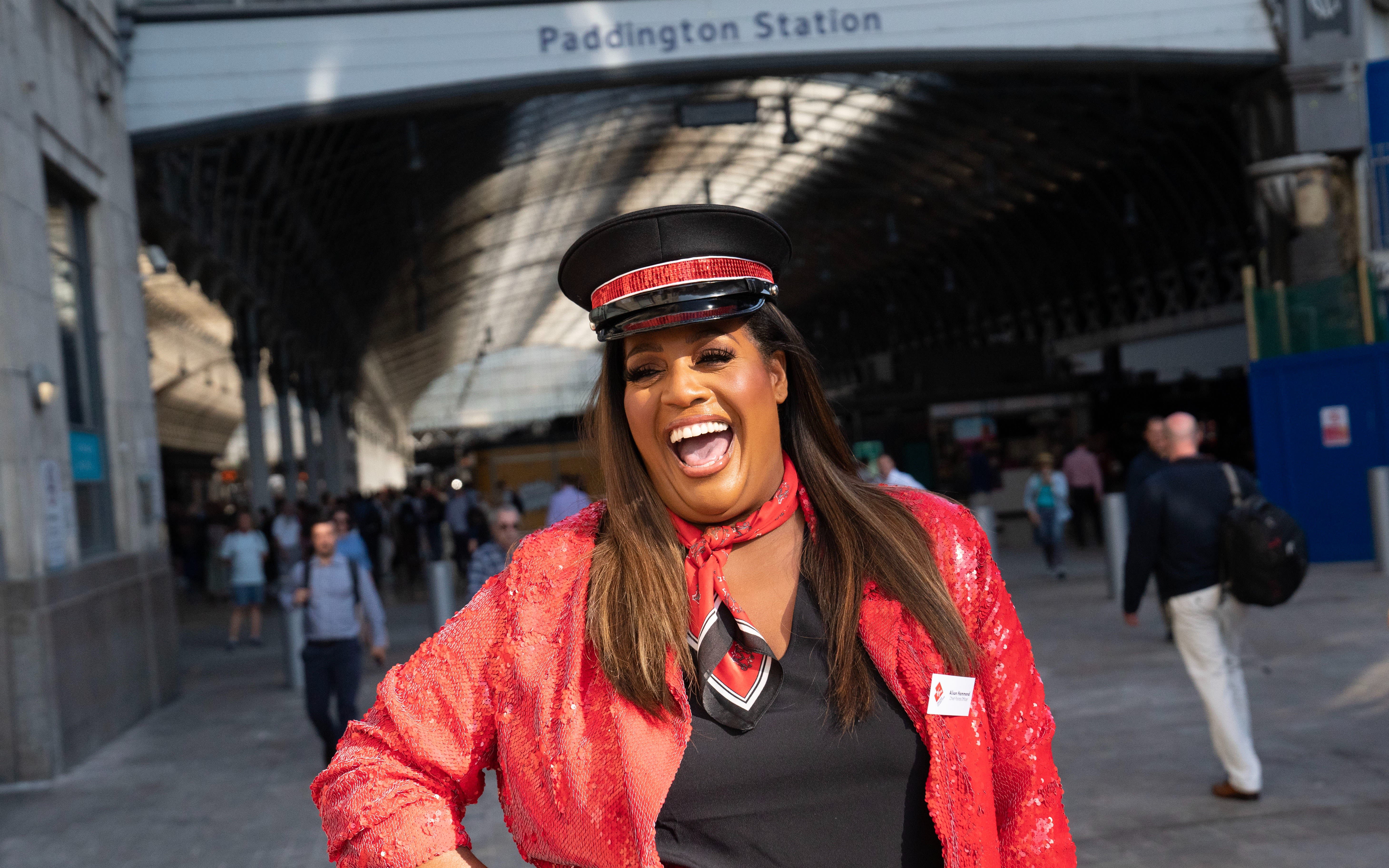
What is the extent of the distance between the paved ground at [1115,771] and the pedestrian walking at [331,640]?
522 mm

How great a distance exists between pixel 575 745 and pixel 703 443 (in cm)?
44

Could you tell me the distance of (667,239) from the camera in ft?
5.62

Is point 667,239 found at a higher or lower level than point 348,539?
higher

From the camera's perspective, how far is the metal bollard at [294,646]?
1106 centimetres

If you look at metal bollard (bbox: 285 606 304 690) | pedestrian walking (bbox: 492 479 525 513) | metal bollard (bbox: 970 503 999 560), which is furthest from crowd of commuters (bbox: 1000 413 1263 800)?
pedestrian walking (bbox: 492 479 525 513)

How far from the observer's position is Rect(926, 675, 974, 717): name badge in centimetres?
161

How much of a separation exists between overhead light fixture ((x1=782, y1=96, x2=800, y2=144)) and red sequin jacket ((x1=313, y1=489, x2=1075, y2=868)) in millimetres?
17215

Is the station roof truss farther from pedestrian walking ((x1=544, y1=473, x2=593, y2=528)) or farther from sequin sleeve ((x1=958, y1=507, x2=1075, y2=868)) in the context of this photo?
sequin sleeve ((x1=958, y1=507, x2=1075, y2=868))

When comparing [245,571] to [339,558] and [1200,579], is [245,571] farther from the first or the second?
[1200,579]

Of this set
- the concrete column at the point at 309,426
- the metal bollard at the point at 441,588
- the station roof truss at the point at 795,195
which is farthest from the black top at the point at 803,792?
the concrete column at the point at 309,426

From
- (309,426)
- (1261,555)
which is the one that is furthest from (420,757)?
(309,426)

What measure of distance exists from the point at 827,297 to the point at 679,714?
183 ft

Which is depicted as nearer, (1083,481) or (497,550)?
(497,550)

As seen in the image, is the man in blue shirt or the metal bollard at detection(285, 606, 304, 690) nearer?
the metal bollard at detection(285, 606, 304, 690)
